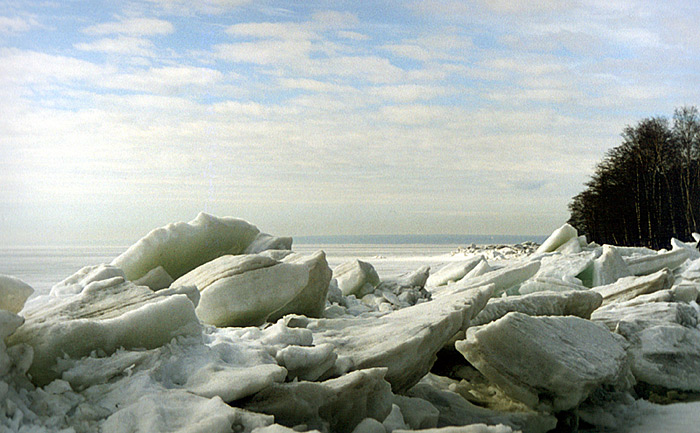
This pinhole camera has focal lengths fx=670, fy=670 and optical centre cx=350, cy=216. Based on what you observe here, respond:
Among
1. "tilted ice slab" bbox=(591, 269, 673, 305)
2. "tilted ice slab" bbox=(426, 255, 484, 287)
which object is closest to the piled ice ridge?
"tilted ice slab" bbox=(591, 269, 673, 305)

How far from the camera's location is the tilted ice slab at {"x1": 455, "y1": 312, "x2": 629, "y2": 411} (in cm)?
438

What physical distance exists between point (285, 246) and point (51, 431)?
225 inches

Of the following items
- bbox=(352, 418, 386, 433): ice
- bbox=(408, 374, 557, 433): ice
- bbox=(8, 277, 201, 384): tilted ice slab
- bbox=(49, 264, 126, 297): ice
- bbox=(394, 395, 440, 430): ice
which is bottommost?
bbox=(408, 374, 557, 433): ice

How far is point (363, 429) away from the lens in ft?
10.9

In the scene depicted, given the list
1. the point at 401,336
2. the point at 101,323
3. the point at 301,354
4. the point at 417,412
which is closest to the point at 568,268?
the point at 401,336

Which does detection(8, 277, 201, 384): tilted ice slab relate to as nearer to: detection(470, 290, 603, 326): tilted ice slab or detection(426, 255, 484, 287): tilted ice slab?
detection(470, 290, 603, 326): tilted ice slab

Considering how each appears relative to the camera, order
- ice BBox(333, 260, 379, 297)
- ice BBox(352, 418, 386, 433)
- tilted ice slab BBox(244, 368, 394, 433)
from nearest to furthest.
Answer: tilted ice slab BBox(244, 368, 394, 433) < ice BBox(352, 418, 386, 433) < ice BBox(333, 260, 379, 297)

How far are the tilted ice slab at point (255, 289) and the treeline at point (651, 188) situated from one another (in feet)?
72.3

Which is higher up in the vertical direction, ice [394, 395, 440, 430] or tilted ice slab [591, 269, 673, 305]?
tilted ice slab [591, 269, 673, 305]

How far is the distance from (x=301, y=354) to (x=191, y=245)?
4.26 metres

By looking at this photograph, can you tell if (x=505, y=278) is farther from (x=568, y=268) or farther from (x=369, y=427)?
(x=369, y=427)

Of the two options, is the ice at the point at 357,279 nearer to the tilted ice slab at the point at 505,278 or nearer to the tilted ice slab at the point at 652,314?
the tilted ice slab at the point at 505,278

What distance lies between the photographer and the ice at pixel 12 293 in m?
3.60

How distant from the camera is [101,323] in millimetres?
3387
